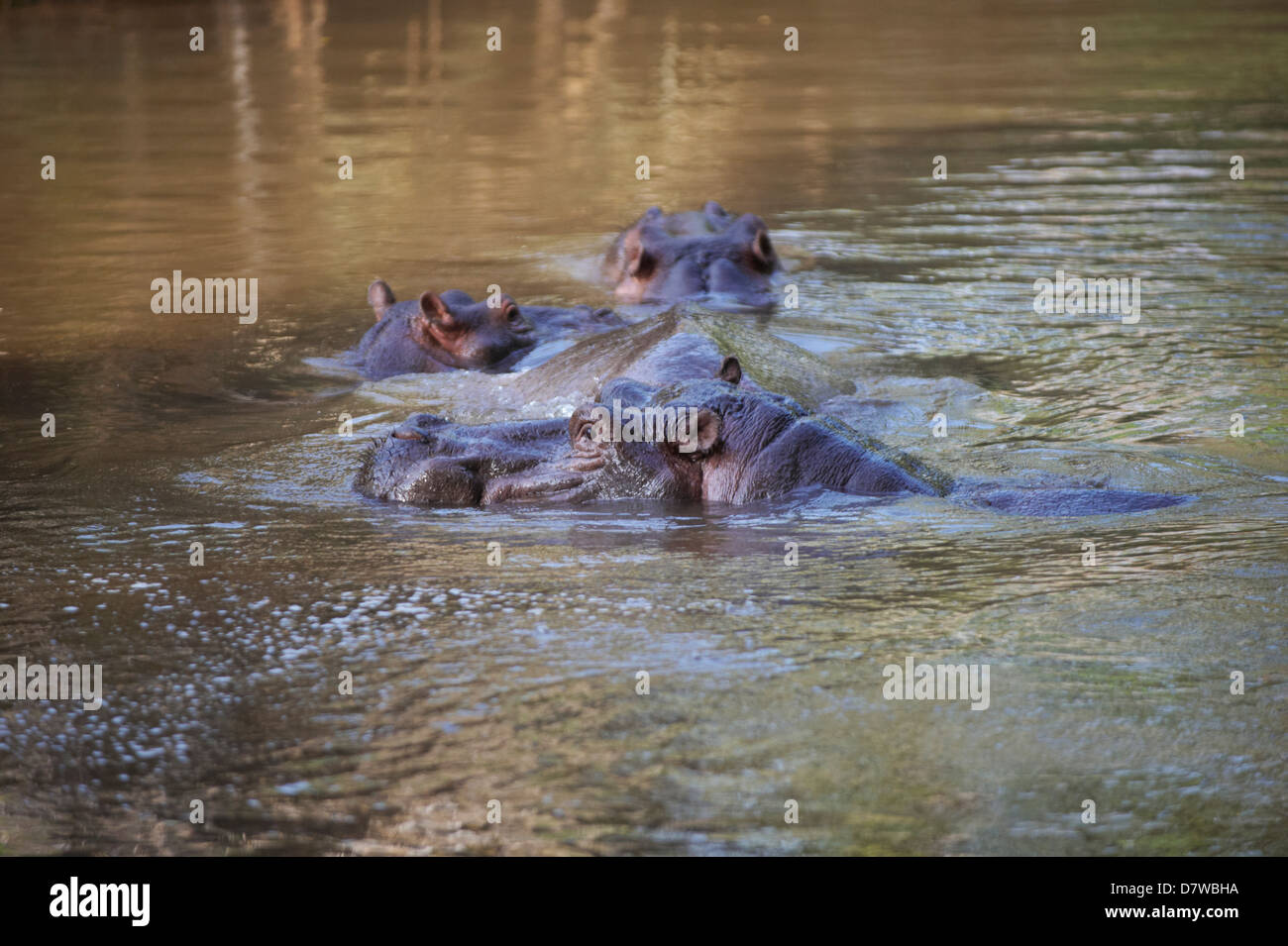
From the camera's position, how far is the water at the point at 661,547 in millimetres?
3469

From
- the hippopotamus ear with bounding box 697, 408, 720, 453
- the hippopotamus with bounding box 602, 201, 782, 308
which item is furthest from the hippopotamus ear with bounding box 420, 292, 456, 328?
the hippopotamus ear with bounding box 697, 408, 720, 453

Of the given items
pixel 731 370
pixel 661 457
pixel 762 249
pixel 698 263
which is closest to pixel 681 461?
pixel 661 457

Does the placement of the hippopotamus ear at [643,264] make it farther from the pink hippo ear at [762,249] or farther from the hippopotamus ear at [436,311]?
the hippopotamus ear at [436,311]

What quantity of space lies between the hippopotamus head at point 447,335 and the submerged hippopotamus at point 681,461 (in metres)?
2.76

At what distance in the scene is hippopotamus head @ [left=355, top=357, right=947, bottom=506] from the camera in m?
5.48

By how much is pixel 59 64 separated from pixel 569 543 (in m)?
19.8

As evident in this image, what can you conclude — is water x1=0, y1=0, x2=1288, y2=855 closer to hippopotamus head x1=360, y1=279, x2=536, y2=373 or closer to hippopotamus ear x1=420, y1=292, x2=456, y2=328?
hippopotamus head x1=360, y1=279, x2=536, y2=373

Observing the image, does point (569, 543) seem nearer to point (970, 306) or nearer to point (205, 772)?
point (205, 772)

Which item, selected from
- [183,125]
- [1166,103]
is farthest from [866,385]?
[183,125]

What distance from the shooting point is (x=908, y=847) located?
320 cm

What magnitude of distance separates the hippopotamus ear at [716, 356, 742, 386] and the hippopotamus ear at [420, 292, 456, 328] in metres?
3.01

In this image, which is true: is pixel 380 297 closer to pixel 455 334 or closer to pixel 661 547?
pixel 455 334

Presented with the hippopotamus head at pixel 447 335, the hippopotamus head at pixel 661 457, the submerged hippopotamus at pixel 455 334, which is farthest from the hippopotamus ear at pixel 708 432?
the hippopotamus head at pixel 447 335

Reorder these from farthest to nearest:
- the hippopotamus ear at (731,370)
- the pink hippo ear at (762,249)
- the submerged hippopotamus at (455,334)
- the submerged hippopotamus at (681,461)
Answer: the pink hippo ear at (762,249), the submerged hippopotamus at (455,334), the hippopotamus ear at (731,370), the submerged hippopotamus at (681,461)
